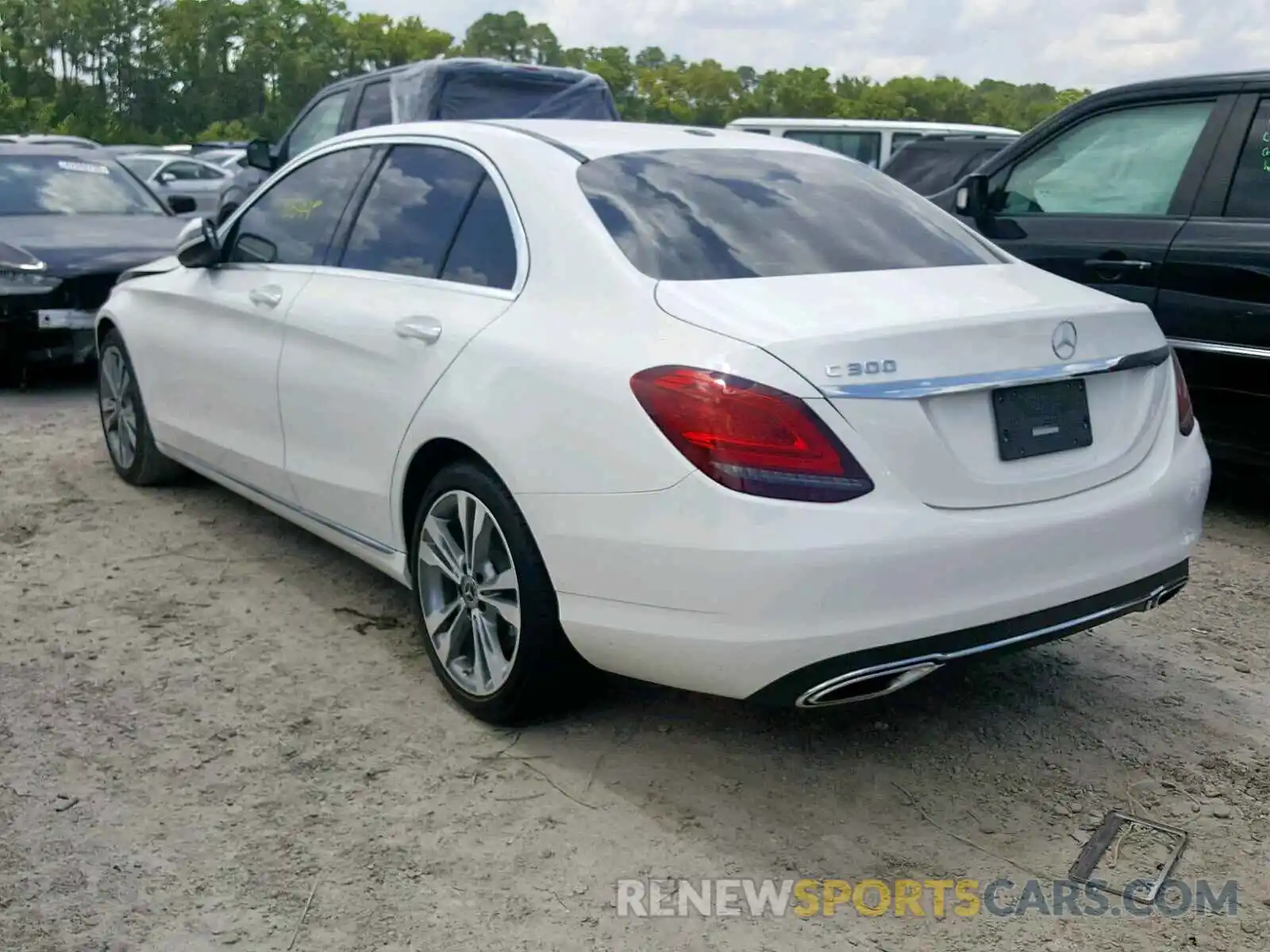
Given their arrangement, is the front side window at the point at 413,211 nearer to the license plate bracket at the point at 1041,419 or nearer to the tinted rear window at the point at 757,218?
the tinted rear window at the point at 757,218

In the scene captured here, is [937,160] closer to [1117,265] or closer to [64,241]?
[1117,265]

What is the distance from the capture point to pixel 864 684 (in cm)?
297

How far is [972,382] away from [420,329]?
1546mm

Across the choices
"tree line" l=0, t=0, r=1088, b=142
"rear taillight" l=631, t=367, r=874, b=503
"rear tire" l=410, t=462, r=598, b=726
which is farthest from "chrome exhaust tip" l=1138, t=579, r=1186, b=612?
"tree line" l=0, t=0, r=1088, b=142

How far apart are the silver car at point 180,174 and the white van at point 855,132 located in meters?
Result: 12.4

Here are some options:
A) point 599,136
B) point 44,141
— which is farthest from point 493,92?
point 599,136

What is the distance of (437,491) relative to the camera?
3643 mm

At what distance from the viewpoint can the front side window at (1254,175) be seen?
5.29 metres

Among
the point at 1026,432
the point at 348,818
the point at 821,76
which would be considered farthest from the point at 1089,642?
the point at 821,76

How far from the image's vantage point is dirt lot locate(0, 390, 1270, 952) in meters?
2.76

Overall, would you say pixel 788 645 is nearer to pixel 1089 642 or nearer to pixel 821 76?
pixel 1089 642

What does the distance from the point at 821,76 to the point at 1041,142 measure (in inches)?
4254

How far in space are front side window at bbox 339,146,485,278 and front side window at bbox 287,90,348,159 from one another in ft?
23.8

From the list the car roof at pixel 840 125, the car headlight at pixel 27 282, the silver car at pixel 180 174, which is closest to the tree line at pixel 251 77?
the silver car at pixel 180 174
